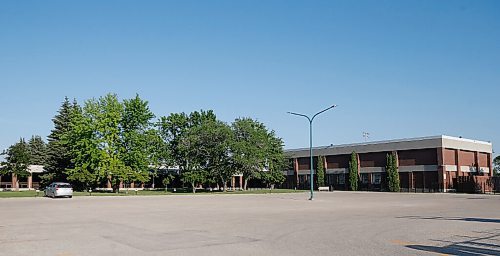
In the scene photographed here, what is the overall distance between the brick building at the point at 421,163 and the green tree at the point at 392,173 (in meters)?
1.27

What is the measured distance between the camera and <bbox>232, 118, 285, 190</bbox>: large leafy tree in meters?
72.6

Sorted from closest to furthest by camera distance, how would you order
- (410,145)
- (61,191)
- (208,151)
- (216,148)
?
(61,191) < (216,148) < (208,151) < (410,145)

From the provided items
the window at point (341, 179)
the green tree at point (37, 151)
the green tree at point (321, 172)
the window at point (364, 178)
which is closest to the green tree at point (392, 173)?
the window at point (364, 178)

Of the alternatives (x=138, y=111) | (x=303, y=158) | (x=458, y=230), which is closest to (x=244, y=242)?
(x=458, y=230)

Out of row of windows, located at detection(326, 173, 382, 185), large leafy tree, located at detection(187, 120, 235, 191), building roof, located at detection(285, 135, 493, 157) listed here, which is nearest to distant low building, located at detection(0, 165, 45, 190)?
large leafy tree, located at detection(187, 120, 235, 191)

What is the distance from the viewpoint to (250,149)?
73.8 metres

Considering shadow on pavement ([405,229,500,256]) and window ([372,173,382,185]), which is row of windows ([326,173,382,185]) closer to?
window ([372,173,382,185])

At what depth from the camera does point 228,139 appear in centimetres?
7275

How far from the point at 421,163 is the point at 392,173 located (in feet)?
15.2

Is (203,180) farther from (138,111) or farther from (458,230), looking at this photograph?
(458,230)

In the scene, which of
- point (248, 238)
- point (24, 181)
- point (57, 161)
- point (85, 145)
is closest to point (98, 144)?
point (85, 145)

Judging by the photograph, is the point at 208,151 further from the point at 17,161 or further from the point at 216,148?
the point at 17,161

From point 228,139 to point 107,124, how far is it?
17.5 m

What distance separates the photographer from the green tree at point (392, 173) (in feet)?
249
